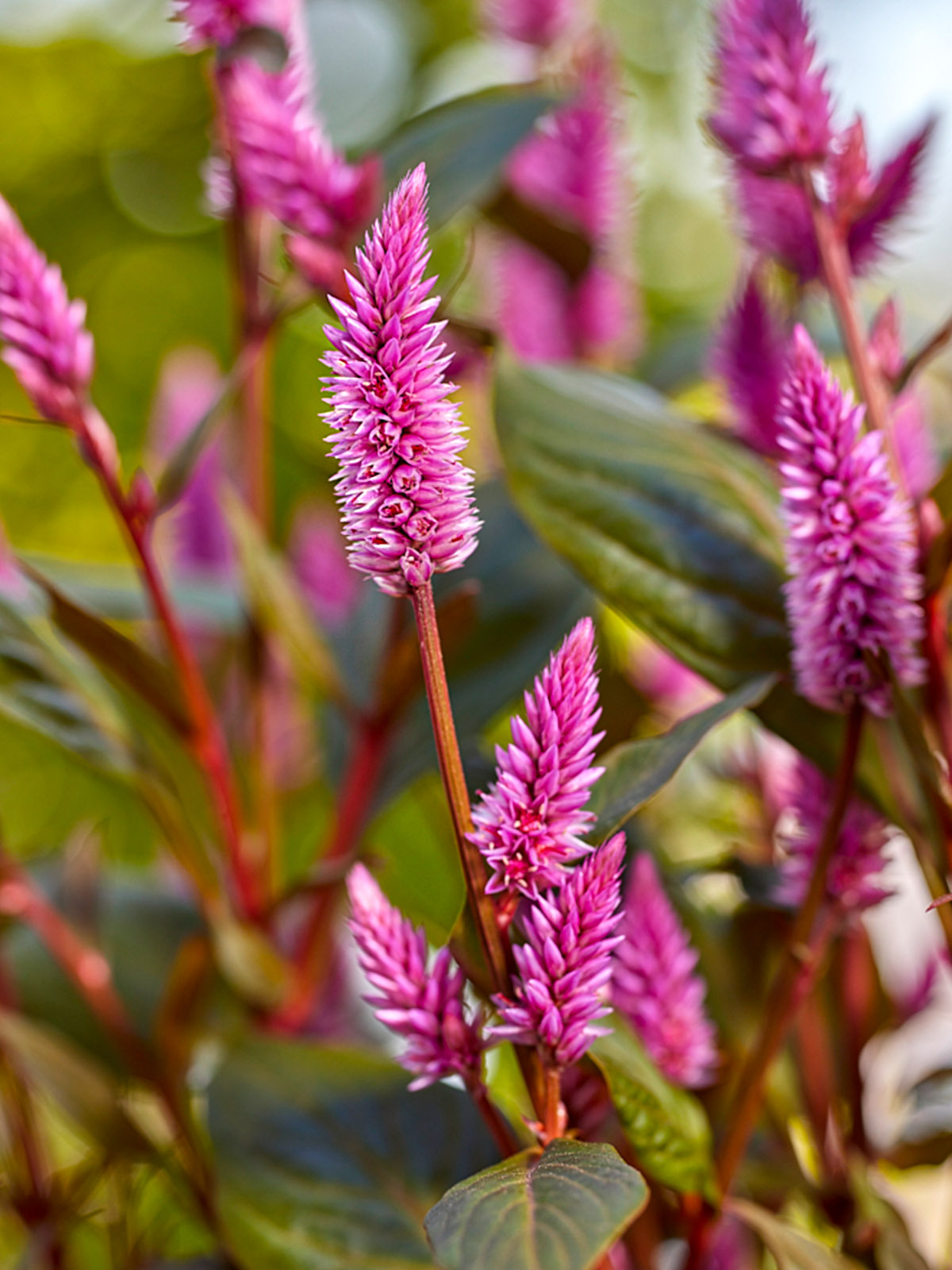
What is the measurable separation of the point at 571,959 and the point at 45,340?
219mm

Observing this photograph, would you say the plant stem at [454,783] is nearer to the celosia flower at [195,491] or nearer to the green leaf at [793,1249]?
the green leaf at [793,1249]

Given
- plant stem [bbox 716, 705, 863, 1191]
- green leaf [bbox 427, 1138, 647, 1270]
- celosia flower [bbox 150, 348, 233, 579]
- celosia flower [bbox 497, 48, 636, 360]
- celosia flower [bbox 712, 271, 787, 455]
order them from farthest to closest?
celosia flower [bbox 150, 348, 233, 579], celosia flower [bbox 497, 48, 636, 360], celosia flower [bbox 712, 271, 787, 455], plant stem [bbox 716, 705, 863, 1191], green leaf [bbox 427, 1138, 647, 1270]

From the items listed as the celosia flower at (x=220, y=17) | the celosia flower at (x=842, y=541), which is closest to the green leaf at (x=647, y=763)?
the celosia flower at (x=842, y=541)

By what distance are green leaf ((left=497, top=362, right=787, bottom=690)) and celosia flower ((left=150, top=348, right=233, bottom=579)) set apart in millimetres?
314

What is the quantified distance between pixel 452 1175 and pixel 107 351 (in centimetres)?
201

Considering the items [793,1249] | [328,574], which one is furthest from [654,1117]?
[328,574]

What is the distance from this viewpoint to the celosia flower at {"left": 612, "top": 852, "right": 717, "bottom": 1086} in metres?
0.30

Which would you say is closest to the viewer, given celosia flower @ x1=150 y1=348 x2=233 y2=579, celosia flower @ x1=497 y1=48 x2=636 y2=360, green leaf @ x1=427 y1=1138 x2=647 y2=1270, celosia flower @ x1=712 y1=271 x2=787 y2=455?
green leaf @ x1=427 y1=1138 x2=647 y2=1270

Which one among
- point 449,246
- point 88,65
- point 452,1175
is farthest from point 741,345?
point 88,65

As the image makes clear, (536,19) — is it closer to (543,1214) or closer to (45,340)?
(45,340)

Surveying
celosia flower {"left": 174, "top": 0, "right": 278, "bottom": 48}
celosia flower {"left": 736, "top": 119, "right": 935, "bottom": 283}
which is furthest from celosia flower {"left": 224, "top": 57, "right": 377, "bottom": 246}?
celosia flower {"left": 736, "top": 119, "right": 935, "bottom": 283}

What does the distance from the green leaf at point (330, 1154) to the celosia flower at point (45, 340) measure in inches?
7.4

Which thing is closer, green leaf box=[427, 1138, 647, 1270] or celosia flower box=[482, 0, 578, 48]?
green leaf box=[427, 1138, 647, 1270]

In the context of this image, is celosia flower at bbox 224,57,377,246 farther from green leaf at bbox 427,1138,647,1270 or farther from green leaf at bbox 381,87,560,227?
green leaf at bbox 427,1138,647,1270
